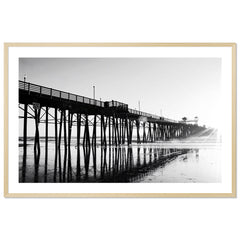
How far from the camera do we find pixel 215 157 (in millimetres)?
2889

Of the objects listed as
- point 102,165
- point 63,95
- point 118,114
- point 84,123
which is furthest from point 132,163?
point 63,95

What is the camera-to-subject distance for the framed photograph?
2.84m

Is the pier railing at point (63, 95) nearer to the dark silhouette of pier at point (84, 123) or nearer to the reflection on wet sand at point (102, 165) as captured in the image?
the dark silhouette of pier at point (84, 123)

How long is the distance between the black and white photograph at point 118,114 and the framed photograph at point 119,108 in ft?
0.04

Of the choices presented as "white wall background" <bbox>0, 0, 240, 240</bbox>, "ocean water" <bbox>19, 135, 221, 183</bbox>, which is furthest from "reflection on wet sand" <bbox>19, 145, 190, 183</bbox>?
"white wall background" <bbox>0, 0, 240, 240</bbox>

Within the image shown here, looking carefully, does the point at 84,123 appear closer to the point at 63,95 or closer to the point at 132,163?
the point at 63,95

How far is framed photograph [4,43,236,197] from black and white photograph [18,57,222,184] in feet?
0.04
